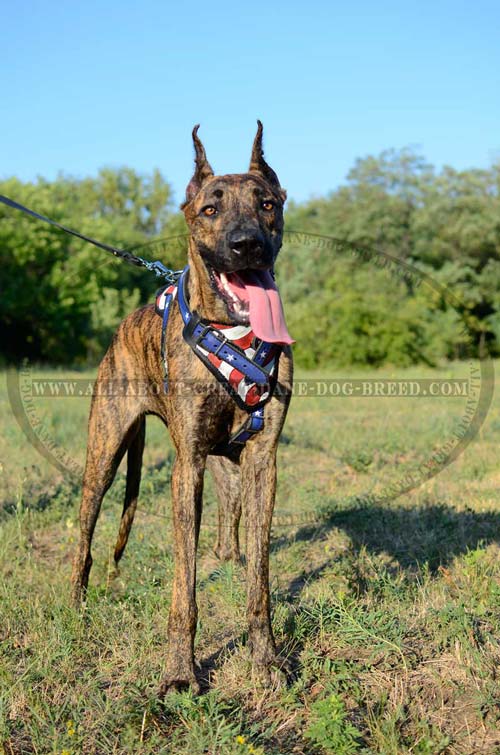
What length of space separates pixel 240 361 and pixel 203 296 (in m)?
0.40

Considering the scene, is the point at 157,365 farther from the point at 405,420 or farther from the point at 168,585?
the point at 405,420

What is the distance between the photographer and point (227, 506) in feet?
16.2

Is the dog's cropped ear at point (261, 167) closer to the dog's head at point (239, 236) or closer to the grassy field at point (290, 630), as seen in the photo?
the dog's head at point (239, 236)

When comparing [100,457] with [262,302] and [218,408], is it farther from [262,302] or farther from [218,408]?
[262,302]

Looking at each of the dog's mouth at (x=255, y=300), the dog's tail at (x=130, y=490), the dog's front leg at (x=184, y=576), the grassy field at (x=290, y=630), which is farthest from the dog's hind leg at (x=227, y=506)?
the dog's mouth at (x=255, y=300)

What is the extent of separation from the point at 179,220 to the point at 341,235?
7.49 metres

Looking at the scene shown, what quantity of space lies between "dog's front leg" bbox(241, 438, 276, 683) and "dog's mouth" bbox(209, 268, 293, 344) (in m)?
0.59

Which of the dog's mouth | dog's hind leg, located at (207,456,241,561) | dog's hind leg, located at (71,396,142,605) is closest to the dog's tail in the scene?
dog's hind leg, located at (71,396,142,605)

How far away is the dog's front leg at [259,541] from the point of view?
333cm

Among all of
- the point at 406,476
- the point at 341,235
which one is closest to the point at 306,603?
the point at 406,476

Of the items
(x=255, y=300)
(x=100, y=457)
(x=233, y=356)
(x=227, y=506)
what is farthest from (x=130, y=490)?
(x=255, y=300)

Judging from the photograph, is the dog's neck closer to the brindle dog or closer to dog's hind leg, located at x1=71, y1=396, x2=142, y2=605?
the brindle dog

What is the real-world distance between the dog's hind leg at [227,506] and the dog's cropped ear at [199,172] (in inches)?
78.4

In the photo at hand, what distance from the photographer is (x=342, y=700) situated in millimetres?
3070
